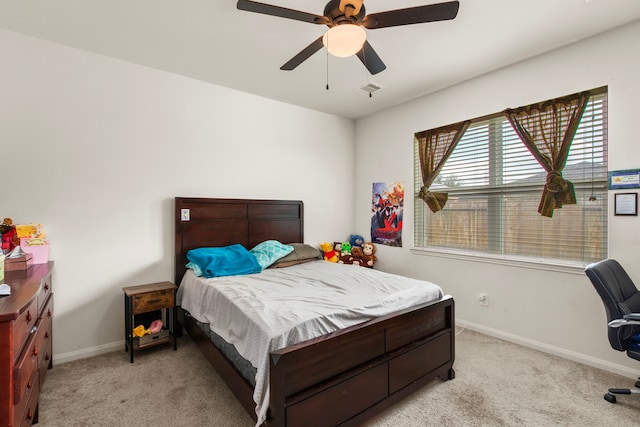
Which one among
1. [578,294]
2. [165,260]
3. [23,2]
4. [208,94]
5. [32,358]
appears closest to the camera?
[32,358]

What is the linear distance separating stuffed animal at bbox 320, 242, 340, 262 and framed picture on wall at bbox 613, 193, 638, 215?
2850 millimetres

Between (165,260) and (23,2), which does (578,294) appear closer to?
(165,260)

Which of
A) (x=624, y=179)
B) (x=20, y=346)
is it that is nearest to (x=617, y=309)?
(x=624, y=179)

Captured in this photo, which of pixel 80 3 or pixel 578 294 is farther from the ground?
pixel 80 3

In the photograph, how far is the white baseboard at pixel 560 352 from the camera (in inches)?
91.6

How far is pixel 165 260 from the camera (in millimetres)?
3086

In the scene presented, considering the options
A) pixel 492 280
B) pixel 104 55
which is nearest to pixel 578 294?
pixel 492 280

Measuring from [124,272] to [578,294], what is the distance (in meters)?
4.11

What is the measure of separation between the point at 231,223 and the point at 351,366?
2.22 m

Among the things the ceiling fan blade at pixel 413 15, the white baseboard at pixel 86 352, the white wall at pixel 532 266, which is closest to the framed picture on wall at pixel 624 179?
the white wall at pixel 532 266

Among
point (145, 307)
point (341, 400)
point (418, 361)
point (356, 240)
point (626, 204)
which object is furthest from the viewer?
point (356, 240)

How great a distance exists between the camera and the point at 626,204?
91.1 inches

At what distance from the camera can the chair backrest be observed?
1.88 m

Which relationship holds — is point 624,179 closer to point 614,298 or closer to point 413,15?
point 614,298
